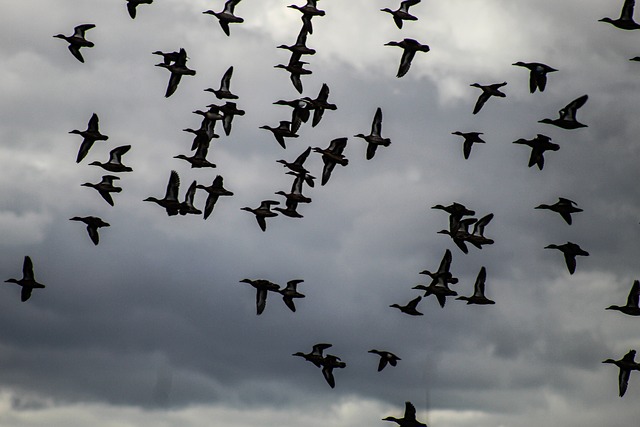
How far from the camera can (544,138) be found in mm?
88938

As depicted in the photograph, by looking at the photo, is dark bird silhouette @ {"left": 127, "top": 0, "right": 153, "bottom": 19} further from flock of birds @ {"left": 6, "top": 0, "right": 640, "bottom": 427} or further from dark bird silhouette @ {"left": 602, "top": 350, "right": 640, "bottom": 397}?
dark bird silhouette @ {"left": 602, "top": 350, "right": 640, "bottom": 397}

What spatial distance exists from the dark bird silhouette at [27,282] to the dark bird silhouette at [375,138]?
22173 millimetres

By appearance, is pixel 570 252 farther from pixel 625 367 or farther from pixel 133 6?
pixel 133 6

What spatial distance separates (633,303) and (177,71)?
31025 mm

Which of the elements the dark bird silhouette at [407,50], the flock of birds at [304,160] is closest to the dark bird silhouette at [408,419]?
the flock of birds at [304,160]

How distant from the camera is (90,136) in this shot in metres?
92.2

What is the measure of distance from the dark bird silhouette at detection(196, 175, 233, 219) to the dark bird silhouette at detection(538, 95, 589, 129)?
68.1ft

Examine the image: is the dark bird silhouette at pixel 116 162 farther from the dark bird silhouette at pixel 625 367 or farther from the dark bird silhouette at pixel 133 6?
the dark bird silhouette at pixel 625 367

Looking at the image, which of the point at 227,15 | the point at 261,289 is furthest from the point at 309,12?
the point at 261,289

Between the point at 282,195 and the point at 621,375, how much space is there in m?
24.1

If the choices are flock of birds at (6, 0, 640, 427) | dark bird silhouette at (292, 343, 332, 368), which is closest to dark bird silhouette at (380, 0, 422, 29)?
flock of birds at (6, 0, 640, 427)

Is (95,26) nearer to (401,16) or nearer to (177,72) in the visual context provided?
(177,72)

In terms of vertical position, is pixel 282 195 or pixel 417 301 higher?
pixel 282 195

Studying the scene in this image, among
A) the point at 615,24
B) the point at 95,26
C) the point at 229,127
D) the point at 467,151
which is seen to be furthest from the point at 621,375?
the point at 95,26
